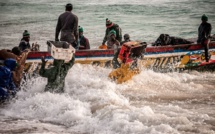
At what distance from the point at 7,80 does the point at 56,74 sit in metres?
1.05

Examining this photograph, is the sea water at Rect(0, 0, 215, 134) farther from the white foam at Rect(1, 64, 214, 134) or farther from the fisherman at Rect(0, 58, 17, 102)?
the fisherman at Rect(0, 58, 17, 102)

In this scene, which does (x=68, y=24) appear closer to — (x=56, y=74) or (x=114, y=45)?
(x=56, y=74)

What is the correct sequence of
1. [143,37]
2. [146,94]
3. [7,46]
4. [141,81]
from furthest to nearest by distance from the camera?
[143,37]
[7,46]
[141,81]
[146,94]

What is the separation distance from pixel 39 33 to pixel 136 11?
12.6 meters

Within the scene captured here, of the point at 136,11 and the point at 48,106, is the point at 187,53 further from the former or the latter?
the point at 136,11

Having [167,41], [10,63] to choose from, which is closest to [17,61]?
[10,63]

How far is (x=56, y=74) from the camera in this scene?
8.06m

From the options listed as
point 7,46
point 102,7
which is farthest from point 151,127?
point 102,7

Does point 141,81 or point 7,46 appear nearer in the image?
point 141,81

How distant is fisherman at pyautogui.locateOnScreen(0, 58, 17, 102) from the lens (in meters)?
7.48

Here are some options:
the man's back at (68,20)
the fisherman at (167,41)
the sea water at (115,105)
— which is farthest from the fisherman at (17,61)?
the fisherman at (167,41)

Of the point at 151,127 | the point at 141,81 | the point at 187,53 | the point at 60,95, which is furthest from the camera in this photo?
the point at 187,53

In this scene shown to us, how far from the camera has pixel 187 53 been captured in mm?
11773

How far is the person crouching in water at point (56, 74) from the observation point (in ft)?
26.2
